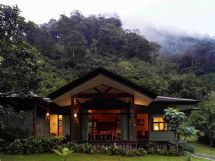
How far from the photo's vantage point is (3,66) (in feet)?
53.2

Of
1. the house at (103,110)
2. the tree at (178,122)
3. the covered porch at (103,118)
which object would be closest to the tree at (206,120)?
the house at (103,110)

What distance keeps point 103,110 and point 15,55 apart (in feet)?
27.7

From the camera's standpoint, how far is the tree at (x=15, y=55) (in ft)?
52.9

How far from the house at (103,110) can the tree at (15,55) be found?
151 inches

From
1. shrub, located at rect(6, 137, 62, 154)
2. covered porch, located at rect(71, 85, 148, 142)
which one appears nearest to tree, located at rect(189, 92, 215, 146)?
covered porch, located at rect(71, 85, 148, 142)

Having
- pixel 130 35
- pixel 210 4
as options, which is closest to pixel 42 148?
pixel 130 35

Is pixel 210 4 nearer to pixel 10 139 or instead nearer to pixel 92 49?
pixel 92 49

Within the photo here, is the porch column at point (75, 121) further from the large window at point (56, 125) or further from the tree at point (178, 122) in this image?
the tree at point (178, 122)

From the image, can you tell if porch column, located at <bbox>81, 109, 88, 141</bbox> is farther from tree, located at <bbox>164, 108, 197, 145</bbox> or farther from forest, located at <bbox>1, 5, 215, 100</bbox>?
forest, located at <bbox>1, 5, 215, 100</bbox>

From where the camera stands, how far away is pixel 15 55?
16.3 metres

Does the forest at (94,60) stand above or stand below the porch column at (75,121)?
above

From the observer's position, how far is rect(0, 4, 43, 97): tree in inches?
634

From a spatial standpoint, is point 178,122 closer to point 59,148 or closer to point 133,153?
point 133,153

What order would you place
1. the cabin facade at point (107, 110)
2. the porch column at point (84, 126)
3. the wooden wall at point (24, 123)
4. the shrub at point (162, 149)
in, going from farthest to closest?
1. the porch column at point (84, 126)
2. the wooden wall at point (24, 123)
3. the cabin facade at point (107, 110)
4. the shrub at point (162, 149)
